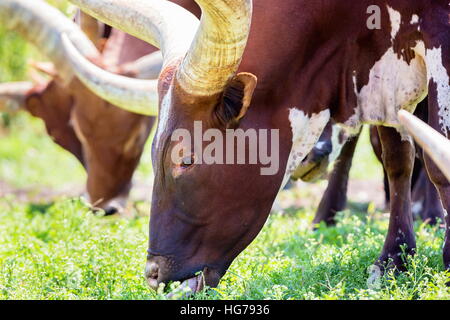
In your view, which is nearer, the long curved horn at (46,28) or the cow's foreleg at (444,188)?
the cow's foreleg at (444,188)

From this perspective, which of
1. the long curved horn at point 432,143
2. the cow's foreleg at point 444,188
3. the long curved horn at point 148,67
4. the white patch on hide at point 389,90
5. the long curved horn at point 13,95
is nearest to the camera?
the long curved horn at point 432,143

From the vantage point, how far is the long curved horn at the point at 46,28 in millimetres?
6711

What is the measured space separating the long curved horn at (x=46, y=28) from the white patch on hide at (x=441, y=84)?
11.0 feet

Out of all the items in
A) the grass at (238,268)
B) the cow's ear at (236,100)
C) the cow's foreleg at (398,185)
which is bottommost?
the grass at (238,268)

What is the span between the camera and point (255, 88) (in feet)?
12.9

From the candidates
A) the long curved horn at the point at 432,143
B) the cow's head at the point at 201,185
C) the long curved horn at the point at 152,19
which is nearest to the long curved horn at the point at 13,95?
the long curved horn at the point at 152,19

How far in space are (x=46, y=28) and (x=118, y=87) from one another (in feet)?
4.66

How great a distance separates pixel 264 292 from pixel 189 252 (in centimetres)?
39

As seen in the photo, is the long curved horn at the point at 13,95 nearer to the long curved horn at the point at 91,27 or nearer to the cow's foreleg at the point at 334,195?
the long curved horn at the point at 91,27

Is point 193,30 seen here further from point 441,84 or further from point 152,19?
point 441,84

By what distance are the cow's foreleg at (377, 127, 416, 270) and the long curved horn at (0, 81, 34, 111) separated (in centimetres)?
383

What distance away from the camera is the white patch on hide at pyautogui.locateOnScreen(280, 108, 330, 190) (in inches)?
158

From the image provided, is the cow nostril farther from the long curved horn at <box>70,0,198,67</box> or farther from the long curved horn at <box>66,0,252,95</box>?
the long curved horn at <box>70,0,198,67</box>
